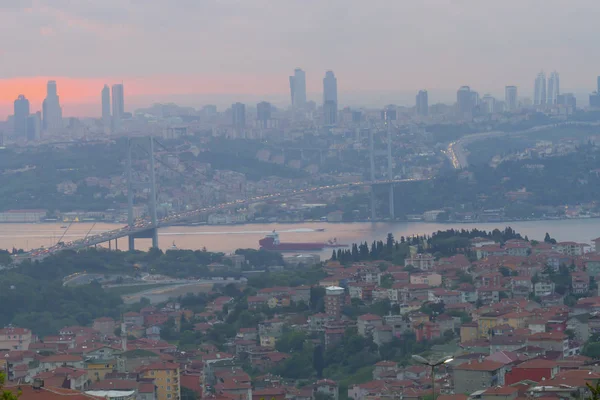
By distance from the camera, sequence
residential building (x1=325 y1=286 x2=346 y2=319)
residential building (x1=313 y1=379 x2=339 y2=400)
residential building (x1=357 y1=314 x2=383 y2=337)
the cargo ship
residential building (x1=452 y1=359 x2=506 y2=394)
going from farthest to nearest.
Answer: the cargo ship, residential building (x1=325 y1=286 x2=346 y2=319), residential building (x1=357 y1=314 x2=383 y2=337), residential building (x1=313 y1=379 x2=339 y2=400), residential building (x1=452 y1=359 x2=506 y2=394)

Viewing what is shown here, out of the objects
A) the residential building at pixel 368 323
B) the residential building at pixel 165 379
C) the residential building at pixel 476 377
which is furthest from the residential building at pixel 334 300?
the residential building at pixel 476 377

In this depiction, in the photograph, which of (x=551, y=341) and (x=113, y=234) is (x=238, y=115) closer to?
(x=113, y=234)

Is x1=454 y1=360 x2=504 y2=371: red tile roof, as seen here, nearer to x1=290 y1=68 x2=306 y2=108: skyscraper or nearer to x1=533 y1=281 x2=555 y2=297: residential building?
x1=533 y1=281 x2=555 y2=297: residential building

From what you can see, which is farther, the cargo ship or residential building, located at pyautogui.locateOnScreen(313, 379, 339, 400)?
the cargo ship

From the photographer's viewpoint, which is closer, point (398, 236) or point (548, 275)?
point (548, 275)

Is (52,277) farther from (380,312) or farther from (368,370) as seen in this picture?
(368,370)

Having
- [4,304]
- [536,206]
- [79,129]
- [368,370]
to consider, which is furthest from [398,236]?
[79,129]

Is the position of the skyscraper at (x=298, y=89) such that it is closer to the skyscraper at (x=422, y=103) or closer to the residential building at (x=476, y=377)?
the skyscraper at (x=422, y=103)

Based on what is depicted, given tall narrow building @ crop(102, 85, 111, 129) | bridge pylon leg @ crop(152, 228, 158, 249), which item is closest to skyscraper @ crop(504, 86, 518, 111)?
tall narrow building @ crop(102, 85, 111, 129)
